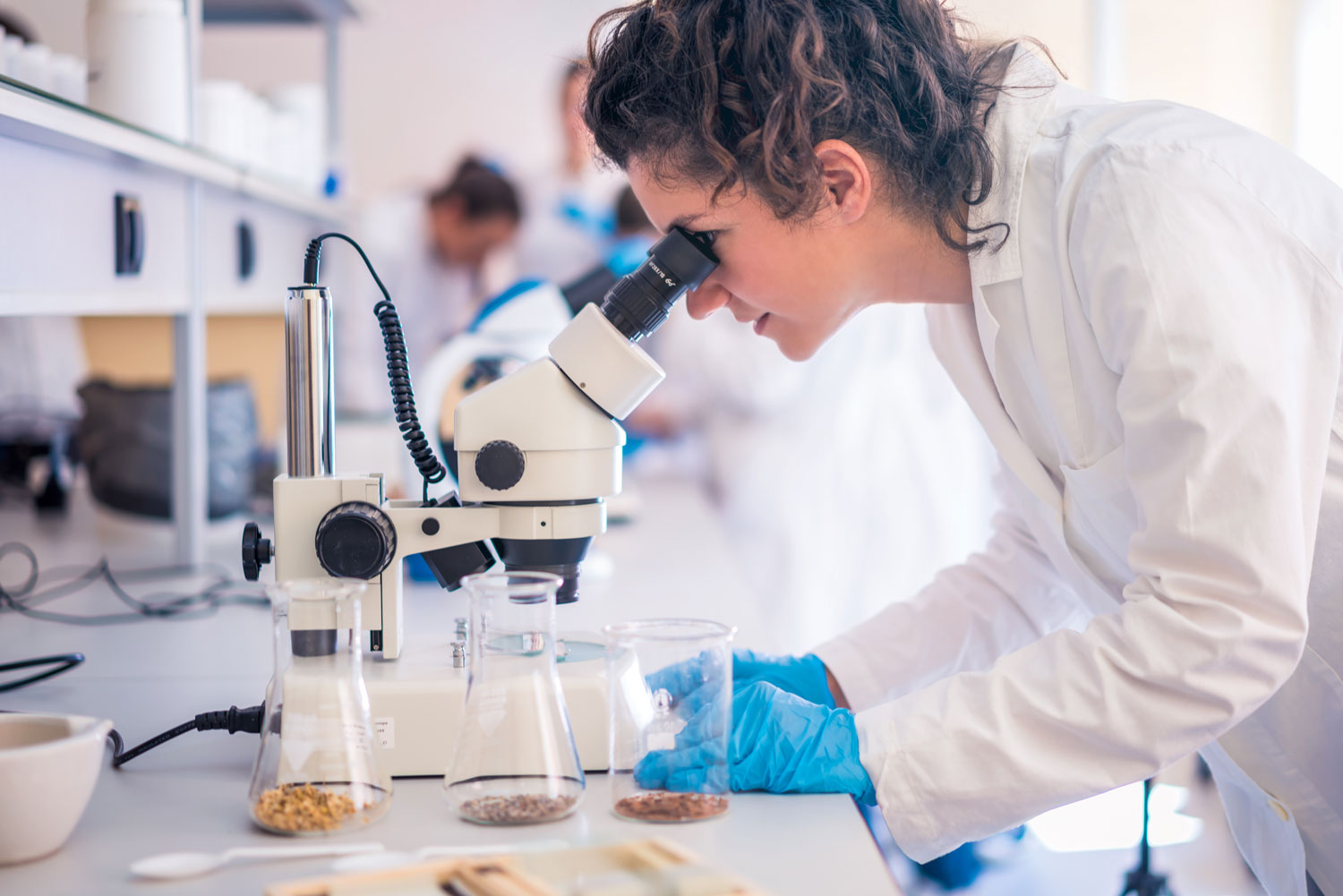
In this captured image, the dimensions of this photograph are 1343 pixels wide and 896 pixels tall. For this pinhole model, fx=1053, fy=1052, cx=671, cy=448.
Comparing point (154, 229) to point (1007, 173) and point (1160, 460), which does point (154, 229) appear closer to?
point (1007, 173)

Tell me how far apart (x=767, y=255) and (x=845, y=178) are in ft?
0.33

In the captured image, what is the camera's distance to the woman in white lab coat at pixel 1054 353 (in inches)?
30.5

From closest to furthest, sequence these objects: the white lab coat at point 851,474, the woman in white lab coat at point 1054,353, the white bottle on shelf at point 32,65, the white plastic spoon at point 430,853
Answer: the white plastic spoon at point 430,853 → the woman in white lab coat at point 1054,353 → the white bottle on shelf at point 32,65 → the white lab coat at point 851,474

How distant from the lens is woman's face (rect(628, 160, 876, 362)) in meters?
0.99

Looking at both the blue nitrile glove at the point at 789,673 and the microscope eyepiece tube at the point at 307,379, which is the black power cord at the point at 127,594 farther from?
the blue nitrile glove at the point at 789,673

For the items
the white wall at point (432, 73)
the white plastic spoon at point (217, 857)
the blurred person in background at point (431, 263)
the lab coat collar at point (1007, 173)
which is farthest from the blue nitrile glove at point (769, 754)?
the white wall at point (432, 73)

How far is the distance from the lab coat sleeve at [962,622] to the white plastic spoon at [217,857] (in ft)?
2.00

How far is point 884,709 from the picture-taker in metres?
0.87

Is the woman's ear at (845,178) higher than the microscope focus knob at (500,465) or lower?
higher

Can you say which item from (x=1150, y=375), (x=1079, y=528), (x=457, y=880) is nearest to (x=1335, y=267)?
(x=1150, y=375)

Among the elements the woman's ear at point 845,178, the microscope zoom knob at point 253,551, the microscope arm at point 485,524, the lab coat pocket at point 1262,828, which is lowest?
the lab coat pocket at point 1262,828

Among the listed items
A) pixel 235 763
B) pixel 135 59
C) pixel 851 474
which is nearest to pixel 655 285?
pixel 235 763

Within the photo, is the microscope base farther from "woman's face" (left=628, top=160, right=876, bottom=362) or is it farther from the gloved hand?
"woman's face" (left=628, top=160, right=876, bottom=362)

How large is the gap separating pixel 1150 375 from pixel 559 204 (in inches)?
125
